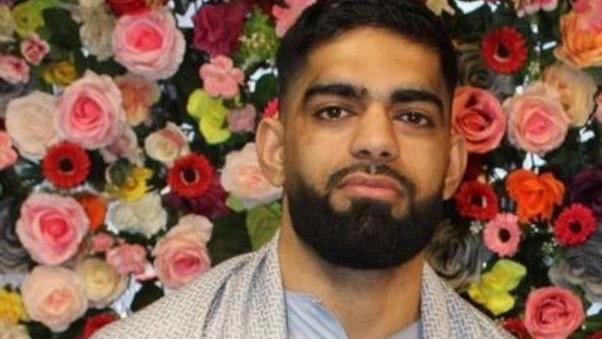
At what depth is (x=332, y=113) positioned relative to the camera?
1.46 metres

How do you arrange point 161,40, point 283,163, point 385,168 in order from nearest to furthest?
point 385,168 → point 283,163 → point 161,40

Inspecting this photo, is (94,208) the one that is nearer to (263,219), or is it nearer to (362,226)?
(263,219)

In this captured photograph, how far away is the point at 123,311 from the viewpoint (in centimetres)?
186

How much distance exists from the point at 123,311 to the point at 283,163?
1.45 ft

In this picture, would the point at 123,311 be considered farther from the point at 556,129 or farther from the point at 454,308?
the point at 556,129

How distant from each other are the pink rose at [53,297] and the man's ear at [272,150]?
1.33 ft

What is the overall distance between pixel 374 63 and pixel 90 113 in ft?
1.64

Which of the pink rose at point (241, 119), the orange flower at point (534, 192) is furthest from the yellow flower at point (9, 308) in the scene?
the orange flower at point (534, 192)

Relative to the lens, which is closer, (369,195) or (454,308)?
(369,195)

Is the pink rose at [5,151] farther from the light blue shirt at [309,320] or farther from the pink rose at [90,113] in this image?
the light blue shirt at [309,320]

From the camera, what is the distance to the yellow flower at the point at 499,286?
1.85 meters

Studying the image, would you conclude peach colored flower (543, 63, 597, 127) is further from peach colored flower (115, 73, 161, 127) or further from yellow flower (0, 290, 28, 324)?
yellow flower (0, 290, 28, 324)

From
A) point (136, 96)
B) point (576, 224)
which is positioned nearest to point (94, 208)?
point (136, 96)

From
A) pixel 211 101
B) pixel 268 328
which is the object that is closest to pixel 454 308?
pixel 268 328
